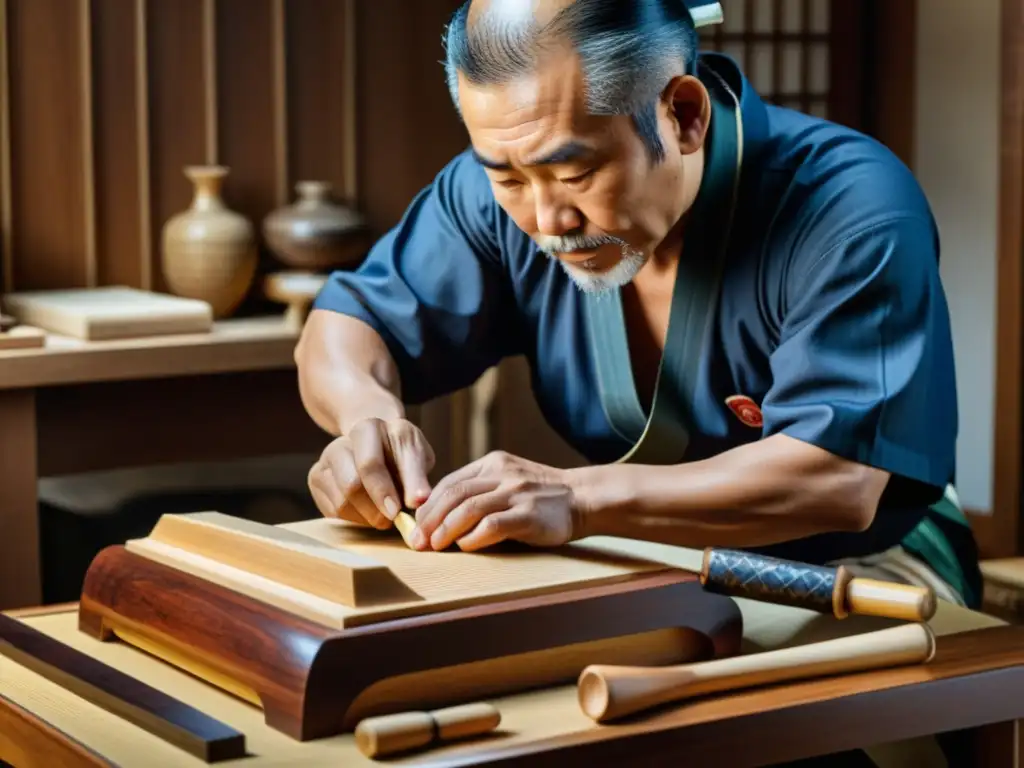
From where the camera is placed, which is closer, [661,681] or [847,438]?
[661,681]

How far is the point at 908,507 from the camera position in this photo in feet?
7.25

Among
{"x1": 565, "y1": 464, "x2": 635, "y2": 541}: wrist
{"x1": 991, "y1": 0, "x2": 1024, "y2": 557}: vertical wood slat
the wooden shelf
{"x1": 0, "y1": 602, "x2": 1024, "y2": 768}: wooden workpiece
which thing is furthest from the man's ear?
{"x1": 991, "y1": 0, "x2": 1024, "y2": 557}: vertical wood slat

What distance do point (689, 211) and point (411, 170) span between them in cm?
237

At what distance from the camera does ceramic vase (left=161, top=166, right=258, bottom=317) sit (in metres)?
4.11

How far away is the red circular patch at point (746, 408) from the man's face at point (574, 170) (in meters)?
0.28

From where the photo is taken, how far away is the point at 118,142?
13.7ft

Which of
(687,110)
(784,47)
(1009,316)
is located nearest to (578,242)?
(687,110)

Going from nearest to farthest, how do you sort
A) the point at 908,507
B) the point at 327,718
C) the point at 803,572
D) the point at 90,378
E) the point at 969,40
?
the point at 327,718
the point at 803,572
the point at 908,507
the point at 90,378
the point at 969,40

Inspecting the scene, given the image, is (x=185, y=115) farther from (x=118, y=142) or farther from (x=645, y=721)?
(x=645, y=721)

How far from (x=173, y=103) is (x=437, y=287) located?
74.5 inches

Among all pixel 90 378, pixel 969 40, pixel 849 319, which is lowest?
pixel 90 378

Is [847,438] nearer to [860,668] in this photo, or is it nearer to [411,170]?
[860,668]

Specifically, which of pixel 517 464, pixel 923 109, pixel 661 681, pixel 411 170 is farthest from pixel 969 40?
pixel 661 681

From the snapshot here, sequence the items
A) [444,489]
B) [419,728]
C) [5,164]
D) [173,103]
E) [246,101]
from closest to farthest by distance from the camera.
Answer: [419,728] → [444,489] → [5,164] → [173,103] → [246,101]
